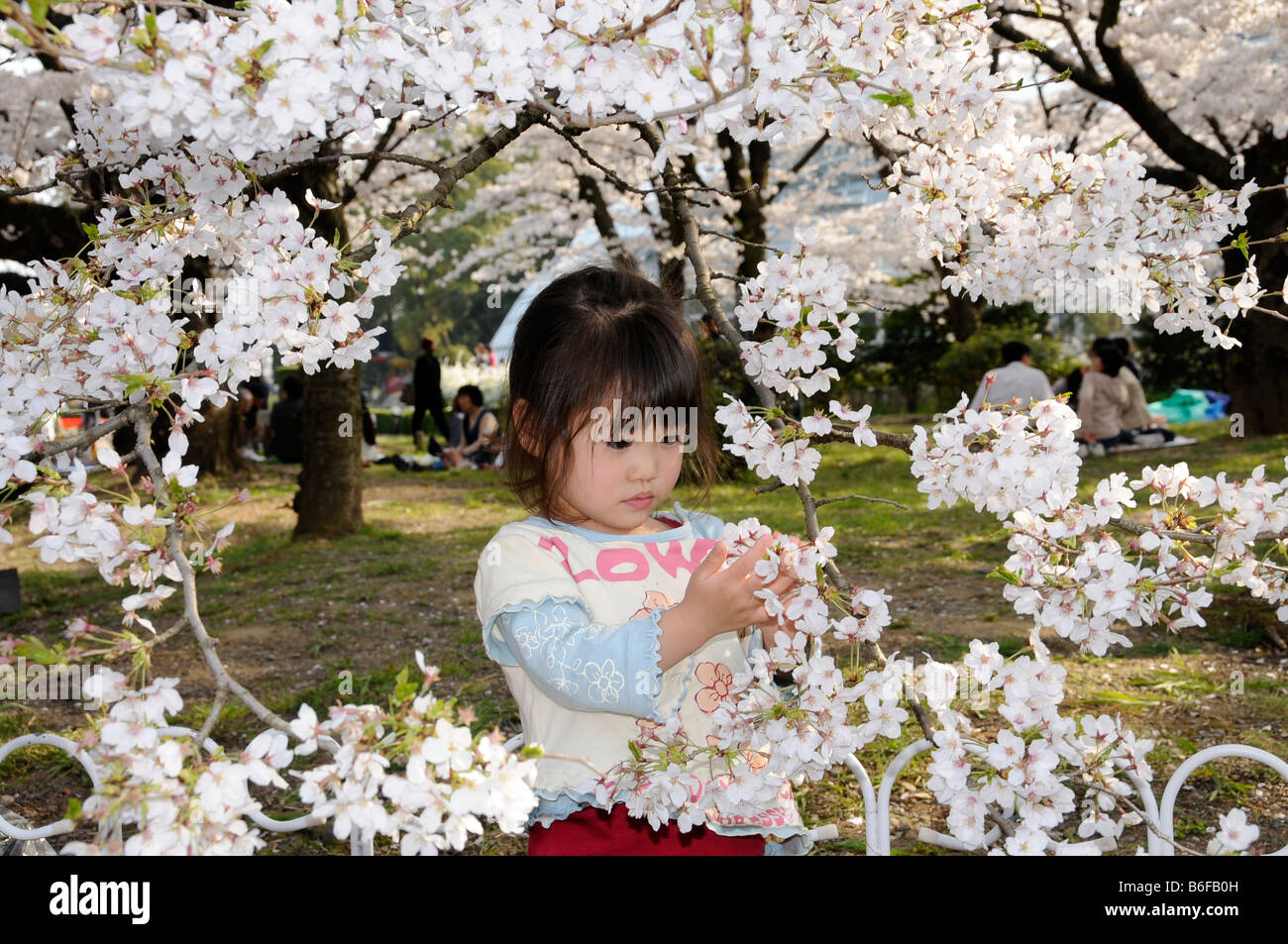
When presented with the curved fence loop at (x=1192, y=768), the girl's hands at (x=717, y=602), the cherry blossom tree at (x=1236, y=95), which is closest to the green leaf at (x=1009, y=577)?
the girl's hands at (x=717, y=602)

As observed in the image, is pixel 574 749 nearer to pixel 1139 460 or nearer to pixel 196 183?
pixel 196 183

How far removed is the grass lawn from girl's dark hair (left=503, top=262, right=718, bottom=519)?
2.50ft

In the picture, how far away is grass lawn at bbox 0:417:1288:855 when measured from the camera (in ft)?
12.1

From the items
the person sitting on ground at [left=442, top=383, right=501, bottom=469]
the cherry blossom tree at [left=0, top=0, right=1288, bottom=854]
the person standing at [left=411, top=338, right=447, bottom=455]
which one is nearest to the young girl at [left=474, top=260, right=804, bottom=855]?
the cherry blossom tree at [left=0, top=0, right=1288, bottom=854]

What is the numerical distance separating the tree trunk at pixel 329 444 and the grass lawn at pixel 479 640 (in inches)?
10.1

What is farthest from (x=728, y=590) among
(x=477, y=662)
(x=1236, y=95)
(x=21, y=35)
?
(x=1236, y=95)

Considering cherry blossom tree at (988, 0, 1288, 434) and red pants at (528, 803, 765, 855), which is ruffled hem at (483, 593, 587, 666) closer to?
red pants at (528, 803, 765, 855)

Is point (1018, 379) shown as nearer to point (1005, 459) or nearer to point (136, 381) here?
point (1005, 459)

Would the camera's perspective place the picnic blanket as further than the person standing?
Yes

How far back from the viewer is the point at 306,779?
1382 millimetres

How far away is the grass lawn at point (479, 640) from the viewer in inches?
145

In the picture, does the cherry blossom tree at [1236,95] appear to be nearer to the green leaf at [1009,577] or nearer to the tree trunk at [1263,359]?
the tree trunk at [1263,359]

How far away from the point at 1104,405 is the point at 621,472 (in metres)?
11.6

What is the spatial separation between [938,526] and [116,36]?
26.3 feet
